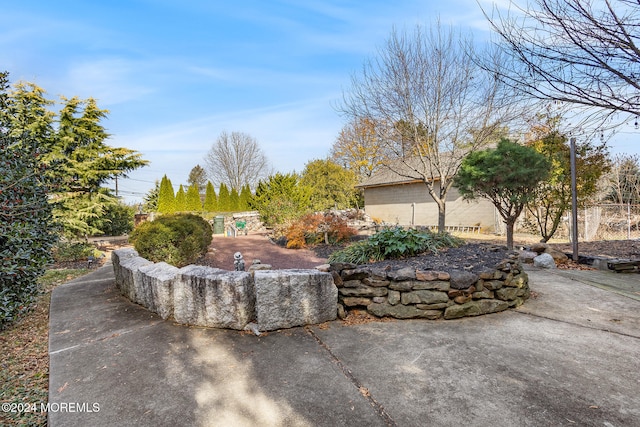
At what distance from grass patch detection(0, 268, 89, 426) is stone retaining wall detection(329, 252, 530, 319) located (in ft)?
7.82

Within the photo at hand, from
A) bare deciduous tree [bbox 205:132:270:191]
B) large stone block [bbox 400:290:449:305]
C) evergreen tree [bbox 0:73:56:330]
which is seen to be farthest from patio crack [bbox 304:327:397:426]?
bare deciduous tree [bbox 205:132:270:191]

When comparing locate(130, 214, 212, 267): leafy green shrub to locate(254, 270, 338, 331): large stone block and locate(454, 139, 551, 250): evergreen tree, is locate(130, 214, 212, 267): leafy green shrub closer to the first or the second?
locate(254, 270, 338, 331): large stone block

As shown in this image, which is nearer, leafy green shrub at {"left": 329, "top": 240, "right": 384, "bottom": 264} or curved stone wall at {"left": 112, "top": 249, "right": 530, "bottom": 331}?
curved stone wall at {"left": 112, "top": 249, "right": 530, "bottom": 331}

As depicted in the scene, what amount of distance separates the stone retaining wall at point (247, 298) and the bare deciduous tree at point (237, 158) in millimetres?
26142

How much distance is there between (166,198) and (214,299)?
16998 mm

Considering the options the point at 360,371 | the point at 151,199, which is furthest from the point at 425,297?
the point at 151,199

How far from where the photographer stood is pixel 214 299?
9.66 ft

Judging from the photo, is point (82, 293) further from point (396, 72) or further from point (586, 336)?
point (396, 72)

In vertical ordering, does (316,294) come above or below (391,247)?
below

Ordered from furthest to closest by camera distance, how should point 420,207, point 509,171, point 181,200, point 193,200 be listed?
1. point 193,200
2. point 181,200
3. point 420,207
4. point 509,171

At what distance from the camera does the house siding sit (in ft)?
41.9

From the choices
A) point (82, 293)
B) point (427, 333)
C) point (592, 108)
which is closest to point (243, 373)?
point (427, 333)

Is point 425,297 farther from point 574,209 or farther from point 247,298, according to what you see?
point 574,209

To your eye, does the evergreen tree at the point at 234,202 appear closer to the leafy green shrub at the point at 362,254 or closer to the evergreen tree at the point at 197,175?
the leafy green shrub at the point at 362,254
